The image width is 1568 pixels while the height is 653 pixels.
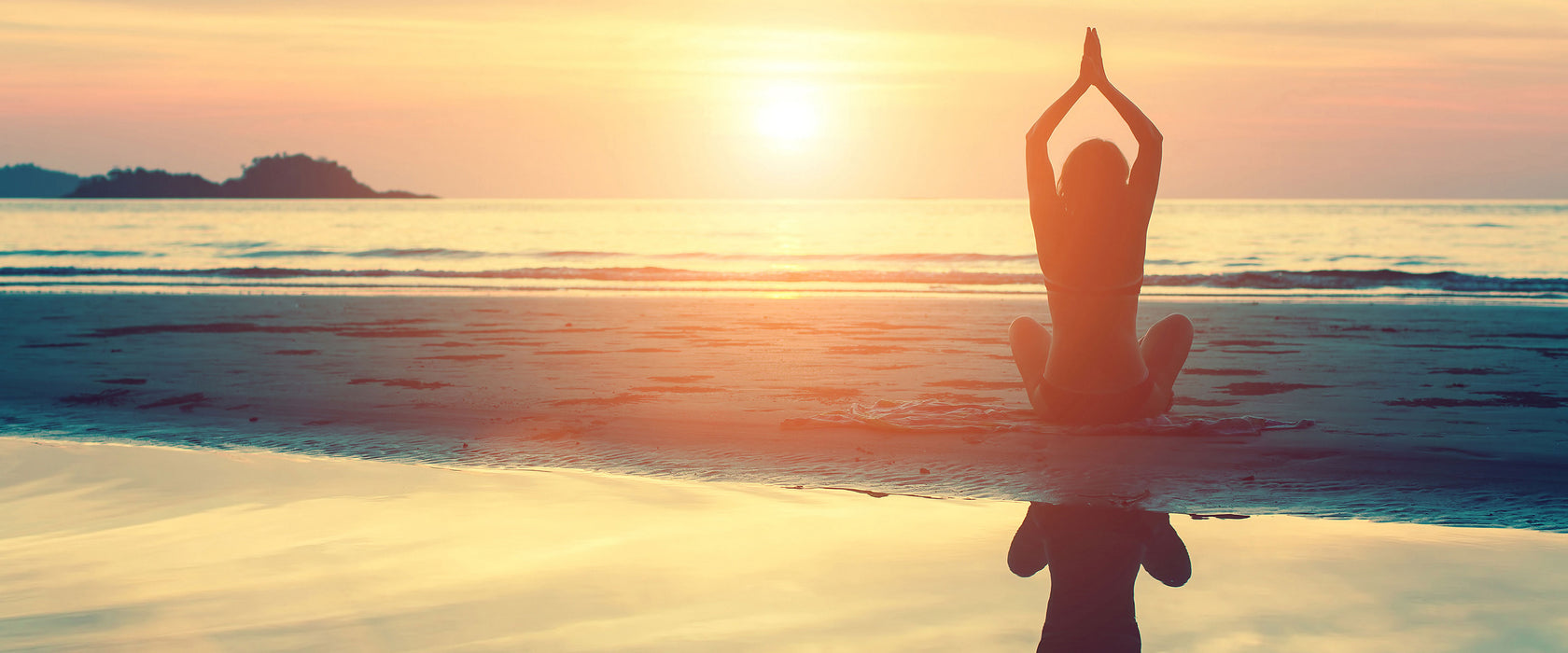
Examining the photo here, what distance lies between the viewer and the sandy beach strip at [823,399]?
20.5ft

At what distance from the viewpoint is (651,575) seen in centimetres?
443

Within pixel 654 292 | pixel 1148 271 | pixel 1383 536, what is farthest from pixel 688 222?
pixel 1383 536

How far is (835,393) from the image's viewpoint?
9.53 m

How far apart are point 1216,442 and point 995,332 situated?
26.1 feet

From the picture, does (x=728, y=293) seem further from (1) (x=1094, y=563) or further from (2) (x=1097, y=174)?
(1) (x=1094, y=563)

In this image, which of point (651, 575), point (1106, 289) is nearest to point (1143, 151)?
point (1106, 289)

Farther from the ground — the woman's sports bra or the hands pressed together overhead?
the hands pressed together overhead

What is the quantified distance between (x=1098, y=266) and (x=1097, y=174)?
0.56m

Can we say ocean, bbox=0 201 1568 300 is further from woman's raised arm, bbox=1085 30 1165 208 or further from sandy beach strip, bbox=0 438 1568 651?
sandy beach strip, bbox=0 438 1568 651

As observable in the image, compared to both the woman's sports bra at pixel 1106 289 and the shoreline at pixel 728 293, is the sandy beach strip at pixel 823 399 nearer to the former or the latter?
the woman's sports bra at pixel 1106 289

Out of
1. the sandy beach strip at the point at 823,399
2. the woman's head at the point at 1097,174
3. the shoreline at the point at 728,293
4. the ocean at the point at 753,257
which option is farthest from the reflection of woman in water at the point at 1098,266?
the ocean at the point at 753,257

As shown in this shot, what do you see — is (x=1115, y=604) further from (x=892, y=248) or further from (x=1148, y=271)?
(x=892, y=248)

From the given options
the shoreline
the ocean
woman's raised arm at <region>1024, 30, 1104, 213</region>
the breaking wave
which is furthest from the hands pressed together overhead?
the breaking wave

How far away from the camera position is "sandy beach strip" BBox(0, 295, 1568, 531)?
246 inches
